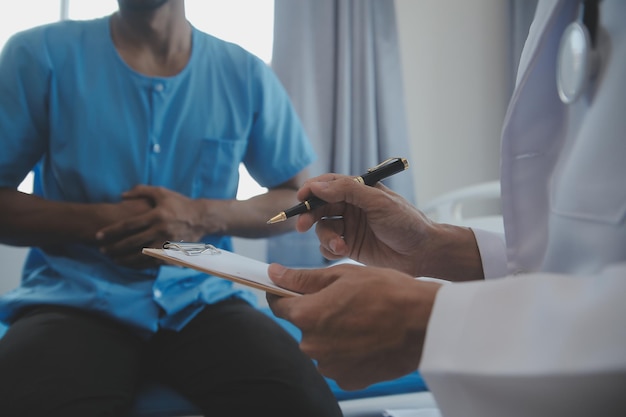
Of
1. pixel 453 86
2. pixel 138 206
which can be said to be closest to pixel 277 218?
pixel 138 206

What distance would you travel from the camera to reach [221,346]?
991 millimetres

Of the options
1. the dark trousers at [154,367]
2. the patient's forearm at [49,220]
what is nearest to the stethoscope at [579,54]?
the dark trousers at [154,367]

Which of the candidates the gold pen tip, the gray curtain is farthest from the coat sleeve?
the gray curtain

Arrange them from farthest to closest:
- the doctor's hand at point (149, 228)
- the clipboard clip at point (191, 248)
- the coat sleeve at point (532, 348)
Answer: the doctor's hand at point (149, 228)
the clipboard clip at point (191, 248)
the coat sleeve at point (532, 348)

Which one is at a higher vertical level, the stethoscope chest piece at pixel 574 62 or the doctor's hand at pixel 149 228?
the stethoscope chest piece at pixel 574 62

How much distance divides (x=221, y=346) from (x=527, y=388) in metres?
0.69

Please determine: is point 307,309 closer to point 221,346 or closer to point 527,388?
point 527,388

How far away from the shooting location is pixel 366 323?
52 cm

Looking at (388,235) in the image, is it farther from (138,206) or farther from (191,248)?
(138,206)

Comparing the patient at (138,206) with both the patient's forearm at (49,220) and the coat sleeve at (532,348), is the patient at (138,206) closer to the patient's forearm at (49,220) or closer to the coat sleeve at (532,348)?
the patient's forearm at (49,220)

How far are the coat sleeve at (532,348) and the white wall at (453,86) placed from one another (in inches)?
71.7

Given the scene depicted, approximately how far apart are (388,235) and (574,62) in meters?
0.39

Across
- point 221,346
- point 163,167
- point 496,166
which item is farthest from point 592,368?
point 496,166

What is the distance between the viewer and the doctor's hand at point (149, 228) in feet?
3.43
